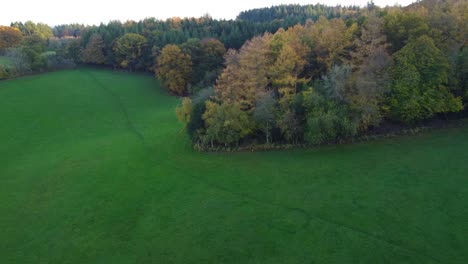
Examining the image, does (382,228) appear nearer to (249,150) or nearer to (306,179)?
(306,179)

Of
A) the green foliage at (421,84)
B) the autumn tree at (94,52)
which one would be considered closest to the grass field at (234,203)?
the green foliage at (421,84)

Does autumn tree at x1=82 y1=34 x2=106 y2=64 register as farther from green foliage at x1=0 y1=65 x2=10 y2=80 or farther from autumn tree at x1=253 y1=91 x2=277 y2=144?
autumn tree at x1=253 y1=91 x2=277 y2=144

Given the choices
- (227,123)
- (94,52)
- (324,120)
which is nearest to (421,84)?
(324,120)

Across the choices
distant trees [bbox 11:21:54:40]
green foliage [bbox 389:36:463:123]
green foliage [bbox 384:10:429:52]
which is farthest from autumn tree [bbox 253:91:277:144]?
distant trees [bbox 11:21:54:40]

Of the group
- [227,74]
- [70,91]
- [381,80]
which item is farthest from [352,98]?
[70,91]

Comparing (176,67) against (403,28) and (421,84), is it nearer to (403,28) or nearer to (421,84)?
(403,28)

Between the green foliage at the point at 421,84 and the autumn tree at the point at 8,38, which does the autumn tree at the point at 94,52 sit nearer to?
the autumn tree at the point at 8,38
